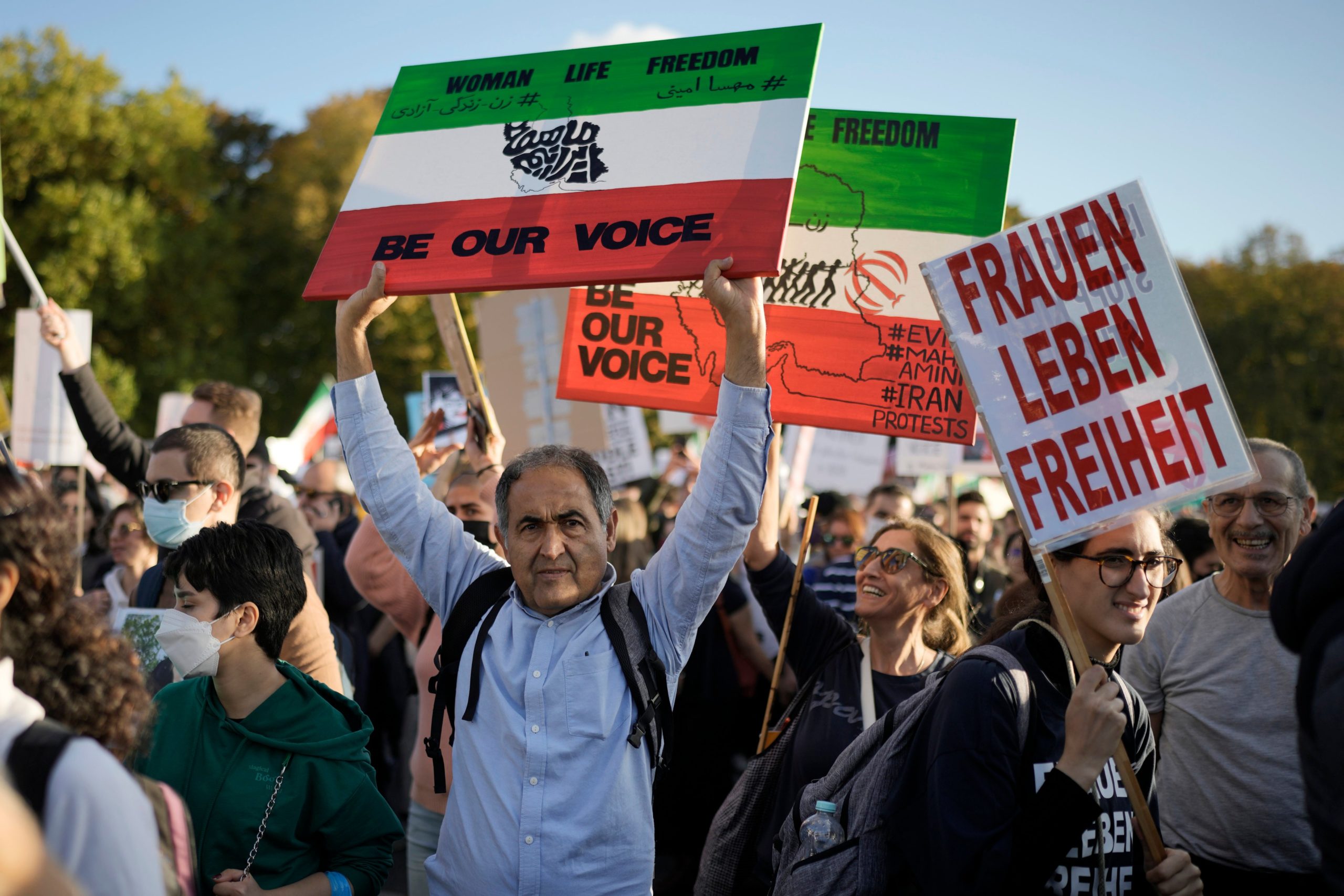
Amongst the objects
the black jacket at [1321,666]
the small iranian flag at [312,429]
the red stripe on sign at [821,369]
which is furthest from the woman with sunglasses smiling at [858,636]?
the small iranian flag at [312,429]

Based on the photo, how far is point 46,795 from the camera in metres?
1.46

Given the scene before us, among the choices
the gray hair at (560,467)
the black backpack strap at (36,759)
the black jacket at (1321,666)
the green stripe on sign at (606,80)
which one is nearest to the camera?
the black backpack strap at (36,759)

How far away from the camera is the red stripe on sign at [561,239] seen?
280 cm

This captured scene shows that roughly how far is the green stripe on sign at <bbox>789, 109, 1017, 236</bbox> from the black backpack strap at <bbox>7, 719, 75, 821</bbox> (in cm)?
316

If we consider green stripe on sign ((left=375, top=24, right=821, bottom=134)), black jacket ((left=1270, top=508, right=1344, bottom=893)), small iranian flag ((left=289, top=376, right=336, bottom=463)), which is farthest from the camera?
small iranian flag ((left=289, top=376, right=336, bottom=463))

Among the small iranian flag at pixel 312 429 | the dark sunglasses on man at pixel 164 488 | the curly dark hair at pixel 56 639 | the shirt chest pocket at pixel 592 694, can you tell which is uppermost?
the small iranian flag at pixel 312 429

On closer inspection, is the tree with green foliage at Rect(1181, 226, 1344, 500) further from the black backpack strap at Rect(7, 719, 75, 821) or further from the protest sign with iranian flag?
the black backpack strap at Rect(7, 719, 75, 821)

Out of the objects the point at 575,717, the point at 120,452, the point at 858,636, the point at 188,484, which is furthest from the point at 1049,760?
the point at 120,452

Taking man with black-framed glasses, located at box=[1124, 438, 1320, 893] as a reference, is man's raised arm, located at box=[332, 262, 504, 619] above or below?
above

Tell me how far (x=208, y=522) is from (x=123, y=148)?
2540 centimetres

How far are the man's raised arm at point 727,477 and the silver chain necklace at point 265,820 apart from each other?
0.96 metres

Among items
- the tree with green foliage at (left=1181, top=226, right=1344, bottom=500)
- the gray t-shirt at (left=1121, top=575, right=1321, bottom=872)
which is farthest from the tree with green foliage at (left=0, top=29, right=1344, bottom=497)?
the gray t-shirt at (left=1121, top=575, right=1321, bottom=872)

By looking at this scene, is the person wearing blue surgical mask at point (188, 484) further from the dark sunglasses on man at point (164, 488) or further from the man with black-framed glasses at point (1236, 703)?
the man with black-framed glasses at point (1236, 703)

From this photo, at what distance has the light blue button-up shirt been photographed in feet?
8.26
